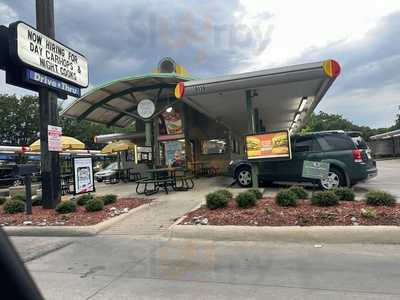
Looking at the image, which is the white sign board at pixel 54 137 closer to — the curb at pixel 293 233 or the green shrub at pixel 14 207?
the green shrub at pixel 14 207

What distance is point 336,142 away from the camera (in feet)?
35.2

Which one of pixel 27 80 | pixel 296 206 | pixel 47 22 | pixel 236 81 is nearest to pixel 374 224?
pixel 296 206

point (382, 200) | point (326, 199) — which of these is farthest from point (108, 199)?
point (382, 200)

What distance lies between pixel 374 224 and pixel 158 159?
528 inches

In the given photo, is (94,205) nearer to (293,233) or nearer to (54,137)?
(54,137)

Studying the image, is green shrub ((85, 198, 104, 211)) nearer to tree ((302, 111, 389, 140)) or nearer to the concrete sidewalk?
the concrete sidewalk

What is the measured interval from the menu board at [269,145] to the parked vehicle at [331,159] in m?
0.63

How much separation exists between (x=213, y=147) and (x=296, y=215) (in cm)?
1336

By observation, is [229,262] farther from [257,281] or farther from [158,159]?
[158,159]

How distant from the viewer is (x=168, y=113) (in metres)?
18.8

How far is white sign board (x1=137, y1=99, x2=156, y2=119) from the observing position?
17.3 meters

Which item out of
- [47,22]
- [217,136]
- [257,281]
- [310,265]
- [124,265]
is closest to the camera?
[257,281]

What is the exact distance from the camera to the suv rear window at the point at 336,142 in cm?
1048

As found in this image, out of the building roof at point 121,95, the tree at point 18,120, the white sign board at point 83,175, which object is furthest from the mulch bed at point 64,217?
the tree at point 18,120
